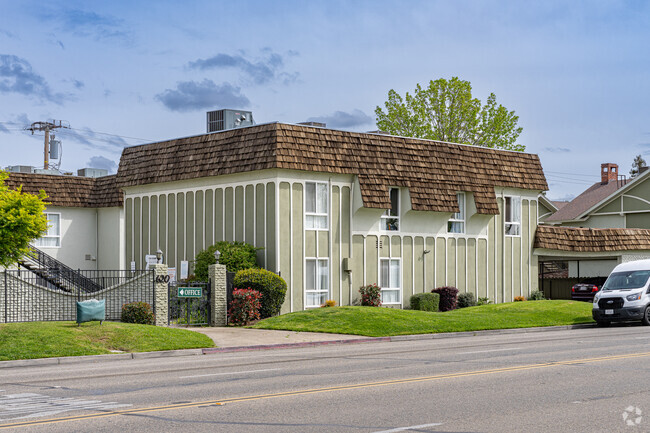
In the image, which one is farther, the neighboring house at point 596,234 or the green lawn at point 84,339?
the neighboring house at point 596,234

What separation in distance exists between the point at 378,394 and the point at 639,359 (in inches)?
286

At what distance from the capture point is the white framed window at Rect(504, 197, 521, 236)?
1586 inches

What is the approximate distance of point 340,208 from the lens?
111 ft

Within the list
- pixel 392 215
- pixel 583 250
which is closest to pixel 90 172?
pixel 392 215

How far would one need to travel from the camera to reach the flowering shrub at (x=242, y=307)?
28.8m

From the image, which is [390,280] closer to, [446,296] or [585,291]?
[446,296]

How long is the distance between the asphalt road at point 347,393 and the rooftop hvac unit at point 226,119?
19.5 metres

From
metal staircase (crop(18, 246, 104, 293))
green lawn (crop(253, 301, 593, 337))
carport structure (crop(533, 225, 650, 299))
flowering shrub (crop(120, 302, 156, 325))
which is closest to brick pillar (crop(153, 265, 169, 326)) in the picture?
flowering shrub (crop(120, 302, 156, 325))

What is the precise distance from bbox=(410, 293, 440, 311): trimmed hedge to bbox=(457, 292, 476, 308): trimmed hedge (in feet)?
6.58

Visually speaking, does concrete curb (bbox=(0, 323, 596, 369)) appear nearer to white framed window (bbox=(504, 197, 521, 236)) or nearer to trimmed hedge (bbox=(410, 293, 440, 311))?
trimmed hedge (bbox=(410, 293, 440, 311))

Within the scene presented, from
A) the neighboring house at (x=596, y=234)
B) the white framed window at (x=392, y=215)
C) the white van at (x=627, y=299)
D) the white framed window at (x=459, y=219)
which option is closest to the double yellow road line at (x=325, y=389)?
the white van at (x=627, y=299)

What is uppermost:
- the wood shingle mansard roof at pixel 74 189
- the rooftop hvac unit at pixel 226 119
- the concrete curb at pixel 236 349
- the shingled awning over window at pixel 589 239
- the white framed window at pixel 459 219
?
the rooftop hvac unit at pixel 226 119

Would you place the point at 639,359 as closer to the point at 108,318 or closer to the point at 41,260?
the point at 108,318

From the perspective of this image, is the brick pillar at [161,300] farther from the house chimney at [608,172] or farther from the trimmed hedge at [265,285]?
the house chimney at [608,172]
